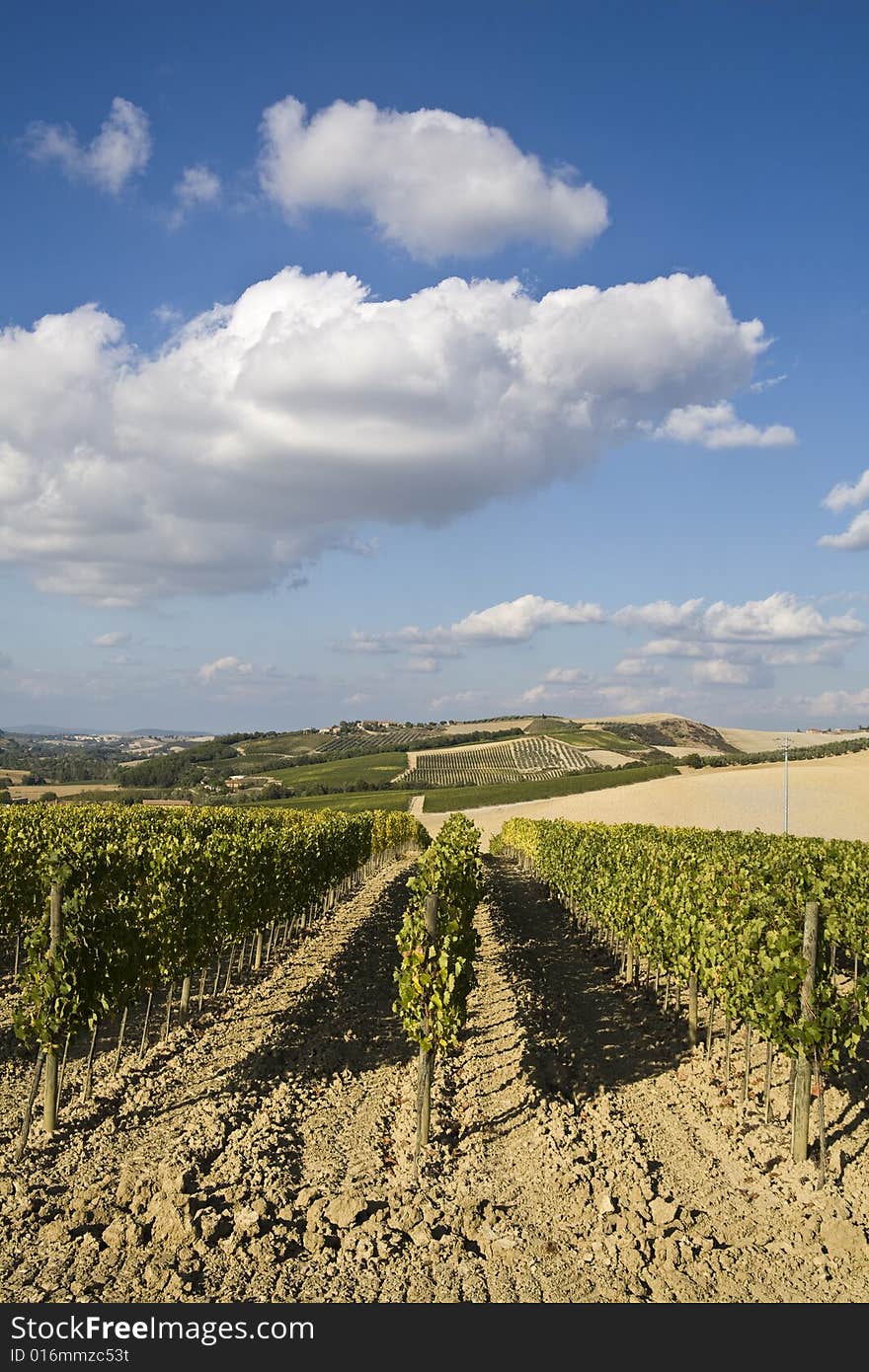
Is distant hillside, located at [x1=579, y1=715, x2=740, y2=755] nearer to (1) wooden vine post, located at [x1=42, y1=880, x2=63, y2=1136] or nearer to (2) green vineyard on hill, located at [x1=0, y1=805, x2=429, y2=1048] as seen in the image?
(2) green vineyard on hill, located at [x1=0, y1=805, x2=429, y2=1048]

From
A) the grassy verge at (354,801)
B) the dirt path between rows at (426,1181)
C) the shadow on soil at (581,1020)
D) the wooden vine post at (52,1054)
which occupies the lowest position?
the grassy verge at (354,801)

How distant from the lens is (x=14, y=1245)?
7.36 m

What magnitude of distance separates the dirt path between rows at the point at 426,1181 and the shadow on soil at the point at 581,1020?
9cm

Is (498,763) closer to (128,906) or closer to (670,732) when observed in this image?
(670,732)

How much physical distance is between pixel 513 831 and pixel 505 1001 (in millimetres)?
43336

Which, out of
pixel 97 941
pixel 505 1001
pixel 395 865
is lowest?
pixel 395 865

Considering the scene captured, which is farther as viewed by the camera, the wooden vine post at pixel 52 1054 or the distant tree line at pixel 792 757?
the distant tree line at pixel 792 757

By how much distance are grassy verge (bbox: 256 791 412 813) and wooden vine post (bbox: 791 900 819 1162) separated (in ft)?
259

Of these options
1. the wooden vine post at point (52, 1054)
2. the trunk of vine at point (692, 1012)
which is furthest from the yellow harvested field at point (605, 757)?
the wooden vine post at point (52, 1054)

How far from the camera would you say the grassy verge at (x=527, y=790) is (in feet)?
325

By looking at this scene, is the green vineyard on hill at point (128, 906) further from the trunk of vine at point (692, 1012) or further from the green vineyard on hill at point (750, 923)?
the trunk of vine at point (692, 1012)

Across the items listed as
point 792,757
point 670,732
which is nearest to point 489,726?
point 670,732

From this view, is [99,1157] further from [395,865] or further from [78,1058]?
[395,865]
